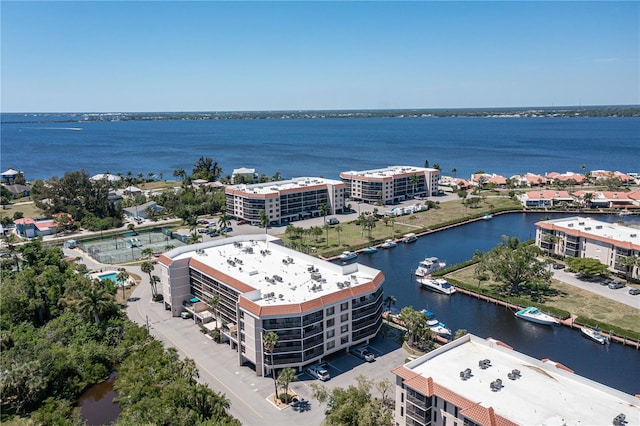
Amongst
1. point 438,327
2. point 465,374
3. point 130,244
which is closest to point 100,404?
point 465,374

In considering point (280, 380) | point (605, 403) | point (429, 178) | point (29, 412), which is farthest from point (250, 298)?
point (429, 178)

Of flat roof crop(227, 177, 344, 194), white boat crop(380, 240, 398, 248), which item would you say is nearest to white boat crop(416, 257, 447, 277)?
white boat crop(380, 240, 398, 248)

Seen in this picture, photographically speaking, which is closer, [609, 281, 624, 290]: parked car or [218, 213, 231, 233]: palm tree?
[609, 281, 624, 290]: parked car

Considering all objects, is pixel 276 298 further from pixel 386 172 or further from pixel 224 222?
pixel 386 172

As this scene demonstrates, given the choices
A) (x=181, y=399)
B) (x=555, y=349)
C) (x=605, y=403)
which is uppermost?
(x=605, y=403)

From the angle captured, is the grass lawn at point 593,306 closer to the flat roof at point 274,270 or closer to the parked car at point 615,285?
the parked car at point 615,285

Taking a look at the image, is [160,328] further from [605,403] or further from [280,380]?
[605,403]

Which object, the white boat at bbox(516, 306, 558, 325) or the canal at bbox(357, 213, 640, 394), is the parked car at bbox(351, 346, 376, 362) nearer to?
the canal at bbox(357, 213, 640, 394)
